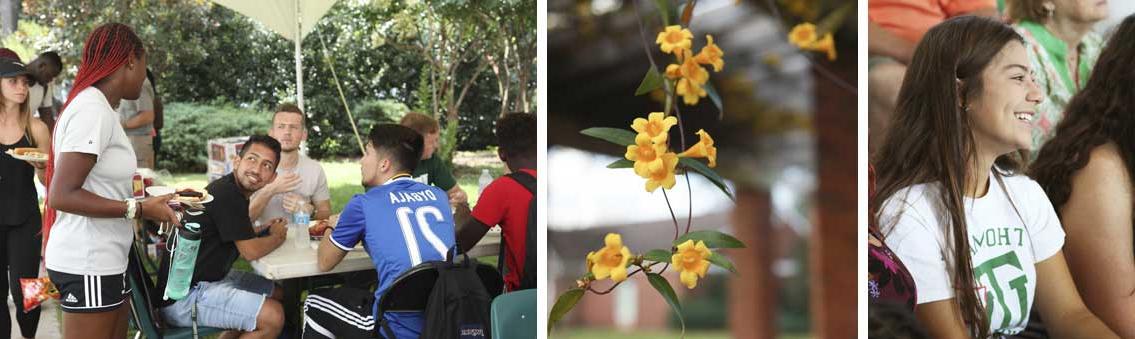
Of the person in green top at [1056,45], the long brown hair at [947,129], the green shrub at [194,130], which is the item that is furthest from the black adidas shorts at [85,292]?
the green shrub at [194,130]

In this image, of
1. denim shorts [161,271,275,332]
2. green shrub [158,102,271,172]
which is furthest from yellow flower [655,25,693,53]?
green shrub [158,102,271,172]

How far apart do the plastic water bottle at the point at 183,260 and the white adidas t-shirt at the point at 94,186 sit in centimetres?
13

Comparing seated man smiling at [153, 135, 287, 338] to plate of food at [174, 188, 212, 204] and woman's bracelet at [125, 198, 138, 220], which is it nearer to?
plate of food at [174, 188, 212, 204]

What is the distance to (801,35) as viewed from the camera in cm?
218

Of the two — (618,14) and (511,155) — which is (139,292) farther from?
(618,14)

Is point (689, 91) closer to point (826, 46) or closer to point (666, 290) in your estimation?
point (826, 46)

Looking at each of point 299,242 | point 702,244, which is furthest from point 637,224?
point 299,242

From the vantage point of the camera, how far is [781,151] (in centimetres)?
218

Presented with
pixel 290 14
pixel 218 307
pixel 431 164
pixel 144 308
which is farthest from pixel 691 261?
pixel 290 14

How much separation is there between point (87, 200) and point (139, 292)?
432 mm

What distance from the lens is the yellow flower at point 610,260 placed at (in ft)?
7.04

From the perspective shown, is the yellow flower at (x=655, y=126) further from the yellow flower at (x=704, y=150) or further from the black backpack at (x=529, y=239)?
the black backpack at (x=529, y=239)

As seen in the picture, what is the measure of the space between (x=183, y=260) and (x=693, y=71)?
1427 mm

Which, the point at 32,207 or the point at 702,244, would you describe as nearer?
the point at 702,244
